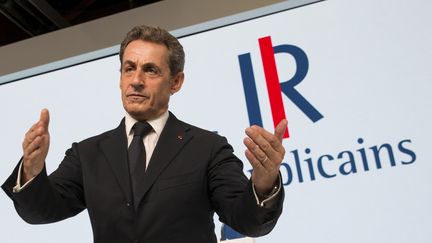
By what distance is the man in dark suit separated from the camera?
1.04 meters

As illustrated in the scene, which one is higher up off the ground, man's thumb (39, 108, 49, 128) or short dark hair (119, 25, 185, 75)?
short dark hair (119, 25, 185, 75)

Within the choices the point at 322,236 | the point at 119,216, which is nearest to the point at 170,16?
the point at 322,236

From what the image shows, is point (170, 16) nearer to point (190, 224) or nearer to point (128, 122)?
point (128, 122)

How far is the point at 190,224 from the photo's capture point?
115 centimetres

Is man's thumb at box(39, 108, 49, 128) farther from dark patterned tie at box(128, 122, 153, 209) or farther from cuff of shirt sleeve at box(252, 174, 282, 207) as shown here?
cuff of shirt sleeve at box(252, 174, 282, 207)

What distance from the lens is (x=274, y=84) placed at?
2.61 m

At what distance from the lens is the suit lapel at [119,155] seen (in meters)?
1.17

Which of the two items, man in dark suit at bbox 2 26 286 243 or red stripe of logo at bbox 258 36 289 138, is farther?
red stripe of logo at bbox 258 36 289 138

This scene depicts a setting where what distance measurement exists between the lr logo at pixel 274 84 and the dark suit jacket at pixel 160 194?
4.23ft

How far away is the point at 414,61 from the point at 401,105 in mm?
217

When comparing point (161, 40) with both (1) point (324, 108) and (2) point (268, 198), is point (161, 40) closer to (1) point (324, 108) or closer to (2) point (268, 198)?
(2) point (268, 198)

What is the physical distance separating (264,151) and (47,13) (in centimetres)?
295

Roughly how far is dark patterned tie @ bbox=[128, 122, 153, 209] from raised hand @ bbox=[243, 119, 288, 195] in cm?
29

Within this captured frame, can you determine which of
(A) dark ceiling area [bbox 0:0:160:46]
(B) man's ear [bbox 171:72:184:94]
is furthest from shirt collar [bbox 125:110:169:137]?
(A) dark ceiling area [bbox 0:0:160:46]
